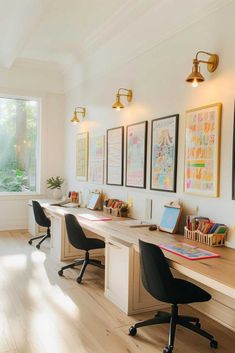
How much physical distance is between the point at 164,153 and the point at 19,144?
3929mm

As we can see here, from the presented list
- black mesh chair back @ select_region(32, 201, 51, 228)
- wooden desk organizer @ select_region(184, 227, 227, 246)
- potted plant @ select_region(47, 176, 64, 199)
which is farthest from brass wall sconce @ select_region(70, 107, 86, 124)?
wooden desk organizer @ select_region(184, 227, 227, 246)

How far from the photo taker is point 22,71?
6.30m

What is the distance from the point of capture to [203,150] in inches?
120

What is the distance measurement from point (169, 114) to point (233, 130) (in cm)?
95

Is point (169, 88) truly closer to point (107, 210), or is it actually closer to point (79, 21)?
point (79, 21)

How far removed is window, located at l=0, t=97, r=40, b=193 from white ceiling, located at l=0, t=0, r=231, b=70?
45.2 inches

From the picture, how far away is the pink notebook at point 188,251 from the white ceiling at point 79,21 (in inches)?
80.6

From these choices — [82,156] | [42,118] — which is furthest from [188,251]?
[42,118]

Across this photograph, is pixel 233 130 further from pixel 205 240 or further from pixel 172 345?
pixel 172 345

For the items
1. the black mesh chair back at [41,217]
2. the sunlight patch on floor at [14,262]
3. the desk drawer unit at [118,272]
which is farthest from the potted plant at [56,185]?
the desk drawer unit at [118,272]

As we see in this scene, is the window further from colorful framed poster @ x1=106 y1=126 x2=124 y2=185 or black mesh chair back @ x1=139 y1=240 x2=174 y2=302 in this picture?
black mesh chair back @ x1=139 y1=240 x2=174 y2=302

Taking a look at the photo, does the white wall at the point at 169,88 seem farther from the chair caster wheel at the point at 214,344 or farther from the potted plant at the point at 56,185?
the potted plant at the point at 56,185

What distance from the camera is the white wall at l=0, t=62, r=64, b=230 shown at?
6.29m

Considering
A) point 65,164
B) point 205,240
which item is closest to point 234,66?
point 205,240
